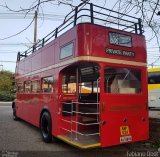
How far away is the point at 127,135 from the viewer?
7.07 m

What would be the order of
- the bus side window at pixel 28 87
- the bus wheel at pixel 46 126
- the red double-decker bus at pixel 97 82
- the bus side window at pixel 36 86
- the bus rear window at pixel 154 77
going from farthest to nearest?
1. the bus rear window at pixel 154 77
2. the bus side window at pixel 28 87
3. the bus side window at pixel 36 86
4. the bus wheel at pixel 46 126
5. the red double-decker bus at pixel 97 82

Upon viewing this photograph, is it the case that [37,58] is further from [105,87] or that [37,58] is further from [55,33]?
[105,87]

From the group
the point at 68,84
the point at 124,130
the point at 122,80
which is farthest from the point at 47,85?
the point at 124,130

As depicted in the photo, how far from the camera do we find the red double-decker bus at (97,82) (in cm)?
683

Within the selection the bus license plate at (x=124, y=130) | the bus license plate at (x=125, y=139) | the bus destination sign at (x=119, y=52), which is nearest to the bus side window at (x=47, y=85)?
the bus destination sign at (x=119, y=52)

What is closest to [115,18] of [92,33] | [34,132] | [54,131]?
[92,33]

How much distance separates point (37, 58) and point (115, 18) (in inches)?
167

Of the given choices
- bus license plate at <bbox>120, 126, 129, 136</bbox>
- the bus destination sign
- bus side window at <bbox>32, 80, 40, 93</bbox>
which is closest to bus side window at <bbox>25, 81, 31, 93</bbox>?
bus side window at <bbox>32, 80, 40, 93</bbox>

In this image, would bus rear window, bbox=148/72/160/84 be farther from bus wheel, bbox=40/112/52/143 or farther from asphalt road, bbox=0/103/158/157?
bus wheel, bbox=40/112/52/143

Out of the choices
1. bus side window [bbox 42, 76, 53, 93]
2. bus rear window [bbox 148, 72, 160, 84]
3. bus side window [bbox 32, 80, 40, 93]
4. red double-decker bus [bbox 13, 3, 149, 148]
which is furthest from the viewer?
bus rear window [bbox 148, 72, 160, 84]

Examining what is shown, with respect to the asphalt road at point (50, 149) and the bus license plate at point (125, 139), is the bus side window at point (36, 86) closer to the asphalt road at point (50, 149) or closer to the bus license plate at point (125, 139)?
the asphalt road at point (50, 149)

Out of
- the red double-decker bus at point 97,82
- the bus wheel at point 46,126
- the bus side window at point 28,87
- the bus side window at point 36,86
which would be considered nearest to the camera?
the red double-decker bus at point 97,82

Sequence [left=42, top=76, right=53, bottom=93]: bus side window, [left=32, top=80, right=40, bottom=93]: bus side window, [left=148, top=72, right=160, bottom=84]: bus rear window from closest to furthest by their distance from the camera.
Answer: [left=42, top=76, right=53, bottom=93]: bus side window → [left=32, top=80, right=40, bottom=93]: bus side window → [left=148, top=72, right=160, bottom=84]: bus rear window

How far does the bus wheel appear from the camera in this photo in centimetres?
840
